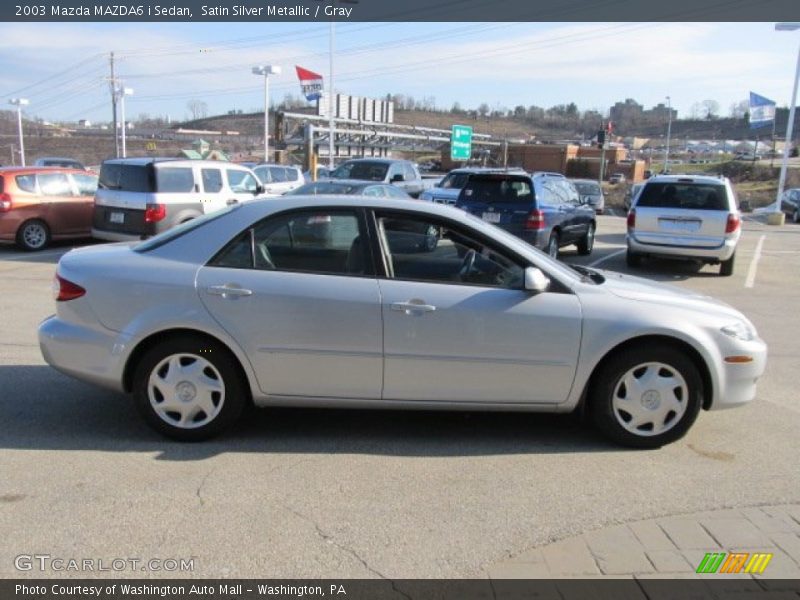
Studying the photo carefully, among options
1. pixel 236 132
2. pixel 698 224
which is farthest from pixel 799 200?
pixel 236 132

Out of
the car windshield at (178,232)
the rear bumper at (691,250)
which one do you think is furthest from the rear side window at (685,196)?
the car windshield at (178,232)

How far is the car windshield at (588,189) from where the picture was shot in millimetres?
29956

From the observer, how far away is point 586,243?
14484mm

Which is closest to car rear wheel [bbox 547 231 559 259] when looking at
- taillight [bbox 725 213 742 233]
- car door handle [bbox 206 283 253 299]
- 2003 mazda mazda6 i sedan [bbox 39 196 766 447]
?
taillight [bbox 725 213 742 233]

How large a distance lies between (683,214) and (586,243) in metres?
2.81

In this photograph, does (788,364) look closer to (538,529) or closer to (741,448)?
(741,448)

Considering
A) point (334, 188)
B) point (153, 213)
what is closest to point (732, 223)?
point (334, 188)

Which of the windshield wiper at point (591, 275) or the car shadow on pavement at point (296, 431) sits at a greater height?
the windshield wiper at point (591, 275)

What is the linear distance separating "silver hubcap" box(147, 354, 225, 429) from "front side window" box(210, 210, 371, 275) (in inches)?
25.5

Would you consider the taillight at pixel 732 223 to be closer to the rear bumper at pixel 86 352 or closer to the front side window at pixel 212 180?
the front side window at pixel 212 180

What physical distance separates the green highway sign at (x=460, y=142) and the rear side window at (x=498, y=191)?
26044mm

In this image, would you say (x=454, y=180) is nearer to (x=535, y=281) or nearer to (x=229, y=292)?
(x=535, y=281)

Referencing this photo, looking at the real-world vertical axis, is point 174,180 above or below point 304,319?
above

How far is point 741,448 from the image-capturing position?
14.5 ft
